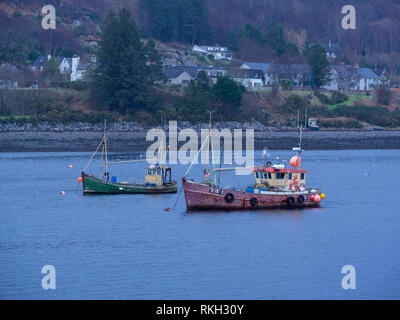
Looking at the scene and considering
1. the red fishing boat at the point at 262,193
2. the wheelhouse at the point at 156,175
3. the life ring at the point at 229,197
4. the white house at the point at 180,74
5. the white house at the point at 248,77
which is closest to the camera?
the red fishing boat at the point at 262,193

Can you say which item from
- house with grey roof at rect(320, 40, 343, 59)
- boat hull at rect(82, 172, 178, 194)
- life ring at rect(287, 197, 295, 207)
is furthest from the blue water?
house with grey roof at rect(320, 40, 343, 59)

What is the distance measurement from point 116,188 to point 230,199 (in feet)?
41.7

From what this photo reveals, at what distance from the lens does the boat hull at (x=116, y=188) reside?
6312cm

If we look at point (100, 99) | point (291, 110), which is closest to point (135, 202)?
point (100, 99)

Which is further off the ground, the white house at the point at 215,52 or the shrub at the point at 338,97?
the white house at the point at 215,52

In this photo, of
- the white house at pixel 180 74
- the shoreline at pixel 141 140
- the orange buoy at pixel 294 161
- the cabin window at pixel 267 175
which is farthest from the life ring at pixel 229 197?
the white house at pixel 180 74

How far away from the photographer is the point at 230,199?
5447cm

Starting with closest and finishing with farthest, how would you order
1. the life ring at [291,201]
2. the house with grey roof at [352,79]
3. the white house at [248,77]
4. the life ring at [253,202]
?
the life ring at [253,202], the life ring at [291,201], the white house at [248,77], the house with grey roof at [352,79]

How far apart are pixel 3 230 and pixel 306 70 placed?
111684mm

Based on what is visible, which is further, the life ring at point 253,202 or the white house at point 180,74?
the white house at point 180,74

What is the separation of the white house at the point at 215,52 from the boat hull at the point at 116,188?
113788mm

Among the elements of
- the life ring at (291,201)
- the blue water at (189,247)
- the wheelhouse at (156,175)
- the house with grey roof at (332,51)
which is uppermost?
the house with grey roof at (332,51)

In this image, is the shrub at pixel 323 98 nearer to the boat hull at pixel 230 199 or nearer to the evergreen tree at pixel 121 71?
the evergreen tree at pixel 121 71

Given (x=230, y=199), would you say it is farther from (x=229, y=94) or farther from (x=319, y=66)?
(x=319, y=66)
